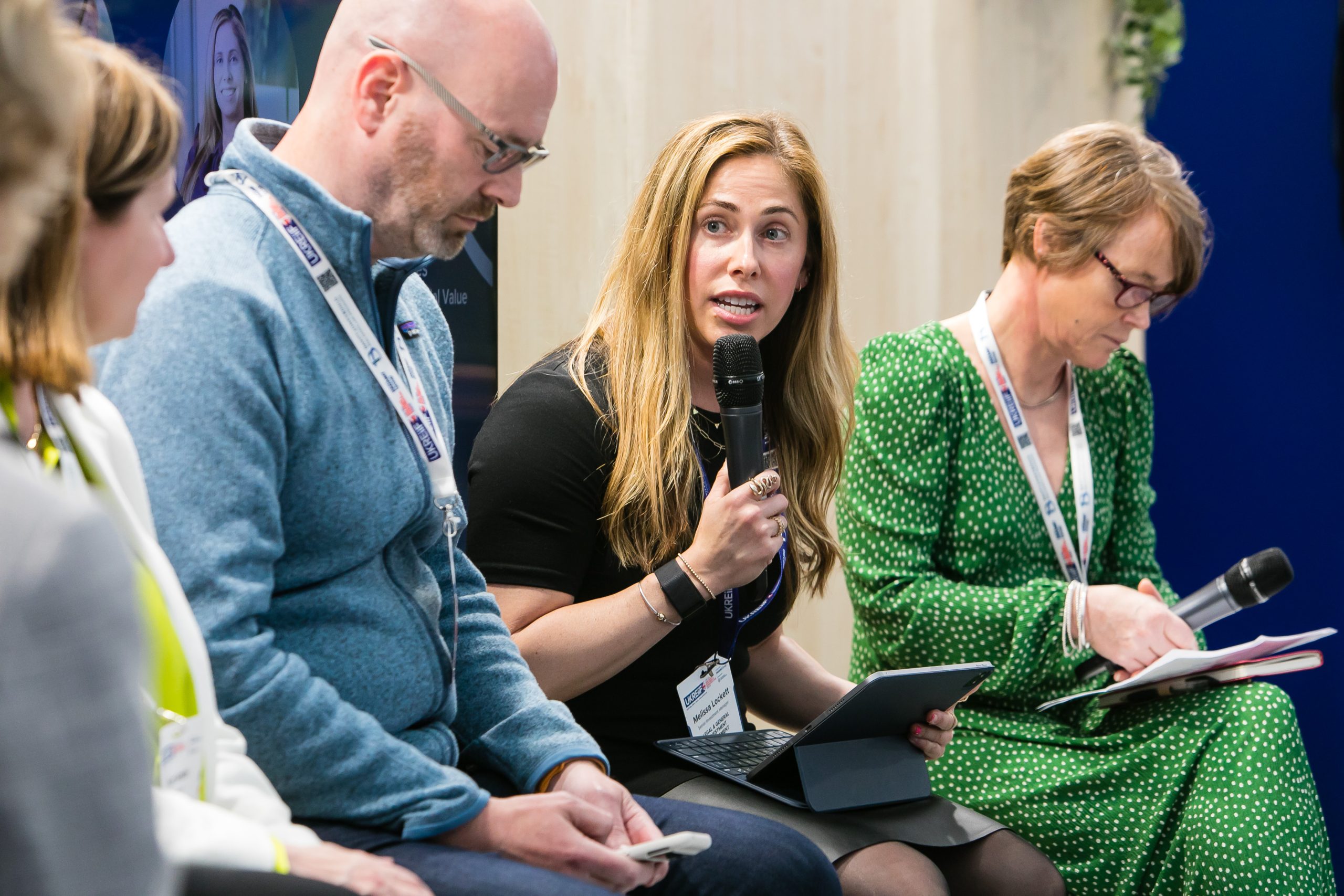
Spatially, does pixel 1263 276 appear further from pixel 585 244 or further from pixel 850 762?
pixel 850 762

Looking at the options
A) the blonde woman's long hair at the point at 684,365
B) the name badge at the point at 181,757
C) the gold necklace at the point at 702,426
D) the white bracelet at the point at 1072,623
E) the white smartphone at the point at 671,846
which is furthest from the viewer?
the white bracelet at the point at 1072,623

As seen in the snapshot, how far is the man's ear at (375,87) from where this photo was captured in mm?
1469

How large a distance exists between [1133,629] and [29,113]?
207 centimetres

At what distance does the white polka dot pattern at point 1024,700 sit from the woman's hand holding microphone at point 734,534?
62 centimetres

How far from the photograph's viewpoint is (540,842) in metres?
1.38

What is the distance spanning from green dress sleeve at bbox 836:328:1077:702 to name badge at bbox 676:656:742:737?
47cm

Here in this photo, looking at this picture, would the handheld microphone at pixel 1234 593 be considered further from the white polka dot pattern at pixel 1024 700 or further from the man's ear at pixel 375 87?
the man's ear at pixel 375 87

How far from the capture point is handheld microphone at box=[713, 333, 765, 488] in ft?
5.89

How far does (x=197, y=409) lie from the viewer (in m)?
1.22

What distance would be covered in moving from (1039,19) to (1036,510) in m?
2.24

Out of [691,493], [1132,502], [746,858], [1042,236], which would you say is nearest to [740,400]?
[691,493]

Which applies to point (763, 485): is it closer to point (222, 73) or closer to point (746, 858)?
point (746, 858)

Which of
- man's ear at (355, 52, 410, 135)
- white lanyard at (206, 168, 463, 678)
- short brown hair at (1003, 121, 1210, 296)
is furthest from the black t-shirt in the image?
short brown hair at (1003, 121, 1210, 296)

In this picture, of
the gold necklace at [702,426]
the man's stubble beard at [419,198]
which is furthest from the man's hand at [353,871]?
the gold necklace at [702,426]
